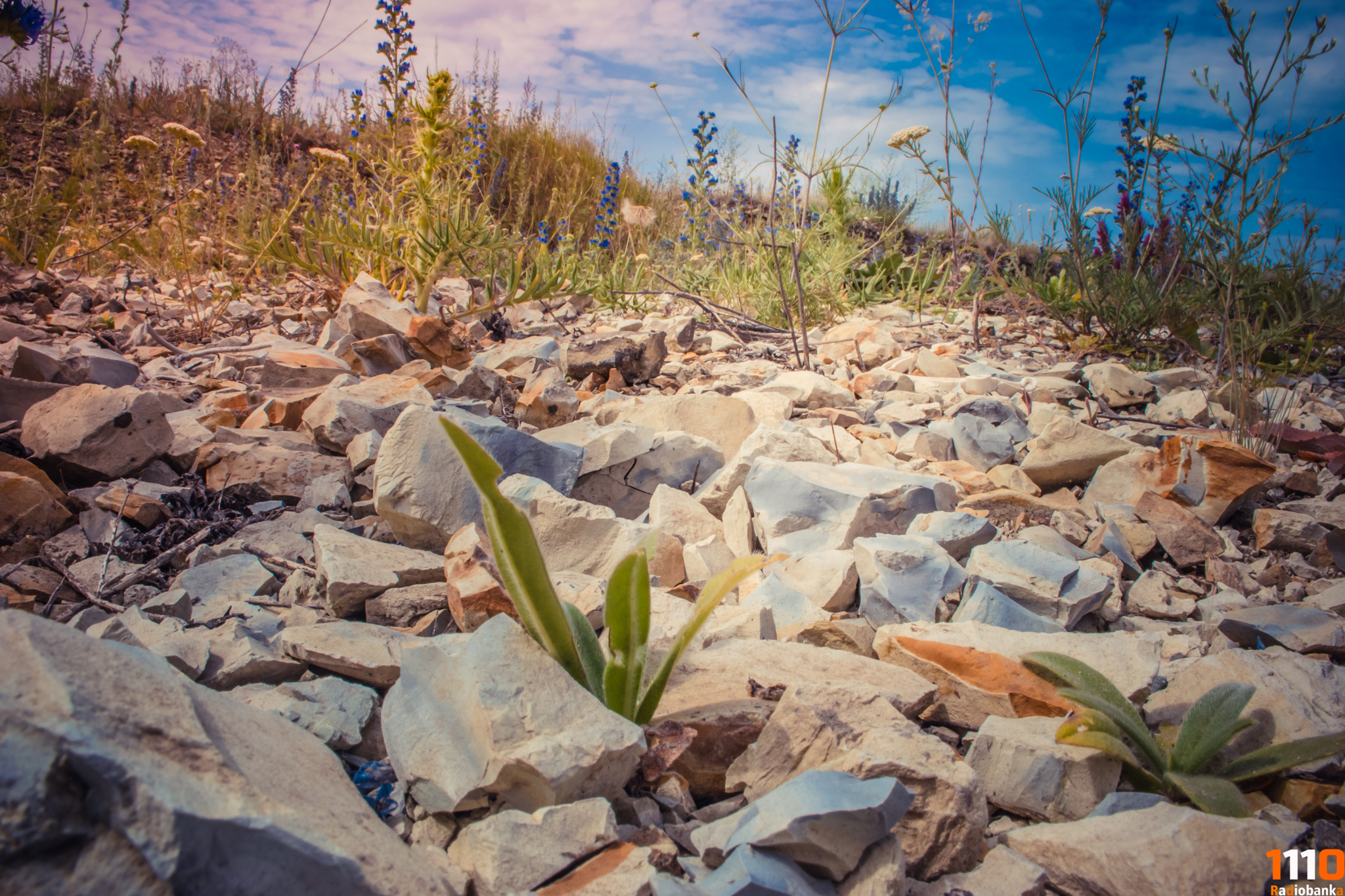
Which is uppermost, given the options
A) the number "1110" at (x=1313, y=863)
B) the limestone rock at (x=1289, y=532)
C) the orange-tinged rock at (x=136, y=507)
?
the limestone rock at (x=1289, y=532)

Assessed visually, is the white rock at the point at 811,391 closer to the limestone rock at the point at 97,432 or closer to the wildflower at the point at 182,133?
the limestone rock at the point at 97,432

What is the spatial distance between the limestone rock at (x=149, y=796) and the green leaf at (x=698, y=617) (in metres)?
0.36

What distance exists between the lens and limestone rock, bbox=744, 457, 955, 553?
176 cm

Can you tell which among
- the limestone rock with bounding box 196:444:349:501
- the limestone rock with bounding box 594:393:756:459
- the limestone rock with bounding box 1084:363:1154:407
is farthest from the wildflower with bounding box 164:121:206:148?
the limestone rock with bounding box 1084:363:1154:407

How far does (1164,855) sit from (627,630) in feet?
2.29

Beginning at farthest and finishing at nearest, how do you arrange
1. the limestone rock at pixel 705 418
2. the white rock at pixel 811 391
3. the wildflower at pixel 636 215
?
1. the wildflower at pixel 636 215
2. the white rock at pixel 811 391
3. the limestone rock at pixel 705 418

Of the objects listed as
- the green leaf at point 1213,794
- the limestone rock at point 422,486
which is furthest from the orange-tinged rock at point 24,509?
the green leaf at point 1213,794

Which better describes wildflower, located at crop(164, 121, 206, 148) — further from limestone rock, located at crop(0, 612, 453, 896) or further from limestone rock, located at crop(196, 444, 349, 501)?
limestone rock, located at crop(0, 612, 453, 896)

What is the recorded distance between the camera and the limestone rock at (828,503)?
1.76 m

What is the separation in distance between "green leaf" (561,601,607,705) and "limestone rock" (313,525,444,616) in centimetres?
52

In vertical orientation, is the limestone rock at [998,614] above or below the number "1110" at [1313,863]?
above

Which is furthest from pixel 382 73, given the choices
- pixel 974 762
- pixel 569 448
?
pixel 974 762

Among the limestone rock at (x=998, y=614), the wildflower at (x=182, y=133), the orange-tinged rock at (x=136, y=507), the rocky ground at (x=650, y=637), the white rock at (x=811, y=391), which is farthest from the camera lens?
the wildflower at (x=182, y=133)

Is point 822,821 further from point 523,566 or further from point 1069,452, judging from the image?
point 1069,452
